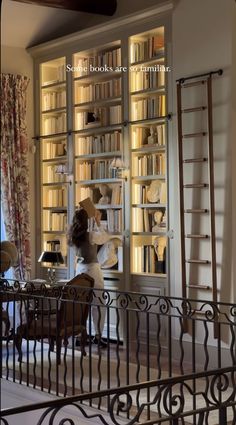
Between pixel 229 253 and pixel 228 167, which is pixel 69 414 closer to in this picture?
pixel 229 253

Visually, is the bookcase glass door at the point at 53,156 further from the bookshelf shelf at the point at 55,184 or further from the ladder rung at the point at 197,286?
the ladder rung at the point at 197,286

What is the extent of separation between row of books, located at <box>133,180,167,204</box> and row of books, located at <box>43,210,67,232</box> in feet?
4.58

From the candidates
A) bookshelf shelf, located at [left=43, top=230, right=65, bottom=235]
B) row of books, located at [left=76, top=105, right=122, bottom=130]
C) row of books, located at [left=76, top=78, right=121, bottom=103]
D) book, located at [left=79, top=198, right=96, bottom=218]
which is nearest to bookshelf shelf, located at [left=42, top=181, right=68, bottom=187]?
bookshelf shelf, located at [left=43, top=230, right=65, bottom=235]

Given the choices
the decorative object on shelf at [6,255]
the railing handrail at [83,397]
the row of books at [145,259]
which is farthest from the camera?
the row of books at [145,259]

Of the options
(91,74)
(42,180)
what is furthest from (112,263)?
(91,74)

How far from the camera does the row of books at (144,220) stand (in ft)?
26.7

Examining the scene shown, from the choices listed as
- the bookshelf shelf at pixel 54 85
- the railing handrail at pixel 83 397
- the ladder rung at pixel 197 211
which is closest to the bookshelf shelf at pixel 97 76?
the bookshelf shelf at pixel 54 85

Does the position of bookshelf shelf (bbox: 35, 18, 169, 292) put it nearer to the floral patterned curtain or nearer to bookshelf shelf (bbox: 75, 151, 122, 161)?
bookshelf shelf (bbox: 75, 151, 122, 161)

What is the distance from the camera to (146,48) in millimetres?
8109

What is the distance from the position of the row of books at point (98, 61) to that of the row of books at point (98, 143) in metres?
0.85

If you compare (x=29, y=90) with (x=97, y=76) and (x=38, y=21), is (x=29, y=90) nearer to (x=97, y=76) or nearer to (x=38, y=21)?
(x=38, y=21)

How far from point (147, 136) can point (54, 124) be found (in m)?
1.72

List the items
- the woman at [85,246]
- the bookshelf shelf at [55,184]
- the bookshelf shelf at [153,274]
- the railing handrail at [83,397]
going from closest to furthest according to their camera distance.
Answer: the railing handrail at [83,397], the woman at [85,246], the bookshelf shelf at [153,274], the bookshelf shelf at [55,184]

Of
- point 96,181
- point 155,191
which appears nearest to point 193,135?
point 155,191
